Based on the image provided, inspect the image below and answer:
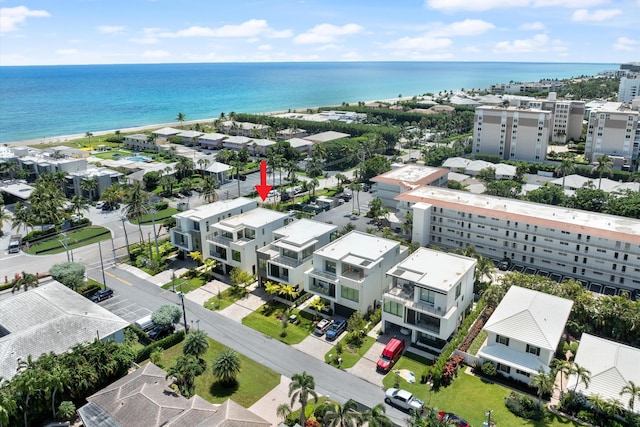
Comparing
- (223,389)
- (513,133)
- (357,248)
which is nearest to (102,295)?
(223,389)

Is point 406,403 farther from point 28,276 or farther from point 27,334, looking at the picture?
point 28,276

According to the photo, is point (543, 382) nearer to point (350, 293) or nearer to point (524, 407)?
point (524, 407)

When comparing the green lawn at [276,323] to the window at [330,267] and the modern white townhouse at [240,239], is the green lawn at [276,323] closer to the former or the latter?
the window at [330,267]

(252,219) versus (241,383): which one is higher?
(252,219)

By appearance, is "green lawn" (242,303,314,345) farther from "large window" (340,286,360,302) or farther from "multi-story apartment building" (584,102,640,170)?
"multi-story apartment building" (584,102,640,170)

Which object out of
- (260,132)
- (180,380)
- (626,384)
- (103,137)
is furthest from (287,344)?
(103,137)

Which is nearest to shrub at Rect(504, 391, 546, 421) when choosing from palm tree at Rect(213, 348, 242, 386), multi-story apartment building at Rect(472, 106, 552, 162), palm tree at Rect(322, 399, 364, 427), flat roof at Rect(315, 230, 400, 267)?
palm tree at Rect(322, 399, 364, 427)

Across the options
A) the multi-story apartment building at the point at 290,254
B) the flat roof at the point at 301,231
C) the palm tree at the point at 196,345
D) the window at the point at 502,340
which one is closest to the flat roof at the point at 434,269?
the window at the point at 502,340
